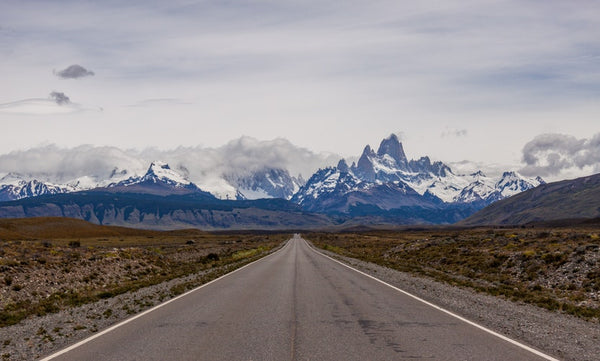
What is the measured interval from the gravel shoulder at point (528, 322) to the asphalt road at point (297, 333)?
0.89m

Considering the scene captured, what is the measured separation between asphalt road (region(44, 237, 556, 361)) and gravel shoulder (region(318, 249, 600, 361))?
0.89 meters

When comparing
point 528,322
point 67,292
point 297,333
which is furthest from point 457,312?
point 67,292

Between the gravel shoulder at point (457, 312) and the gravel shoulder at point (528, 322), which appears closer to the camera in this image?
the gravel shoulder at point (528, 322)

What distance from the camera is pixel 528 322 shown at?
53.4 feet

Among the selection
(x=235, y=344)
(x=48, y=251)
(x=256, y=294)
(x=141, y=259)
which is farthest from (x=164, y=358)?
(x=141, y=259)

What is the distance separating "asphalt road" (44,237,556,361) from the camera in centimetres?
1173

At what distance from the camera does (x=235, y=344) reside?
12773 mm

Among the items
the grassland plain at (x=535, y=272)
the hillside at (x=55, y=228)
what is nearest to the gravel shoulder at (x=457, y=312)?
the grassland plain at (x=535, y=272)

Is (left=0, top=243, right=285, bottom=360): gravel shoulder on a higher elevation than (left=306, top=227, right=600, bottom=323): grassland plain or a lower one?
lower

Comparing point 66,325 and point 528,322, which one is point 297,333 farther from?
point 528,322

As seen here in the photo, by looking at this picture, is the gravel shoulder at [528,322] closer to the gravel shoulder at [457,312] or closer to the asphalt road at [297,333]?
the gravel shoulder at [457,312]

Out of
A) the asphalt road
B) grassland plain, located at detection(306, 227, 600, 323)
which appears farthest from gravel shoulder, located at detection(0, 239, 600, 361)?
grassland plain, located at detection(306, 227, 600, 323)

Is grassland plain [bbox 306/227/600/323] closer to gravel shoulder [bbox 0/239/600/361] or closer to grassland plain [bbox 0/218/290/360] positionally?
gravel shoulder [bbox 0/239/600/361]

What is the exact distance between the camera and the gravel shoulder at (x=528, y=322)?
12562mm
